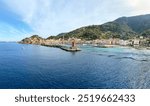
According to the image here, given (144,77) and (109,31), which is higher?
(109,31)

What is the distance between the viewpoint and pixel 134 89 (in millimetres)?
20047

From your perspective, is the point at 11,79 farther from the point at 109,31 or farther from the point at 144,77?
the point at 109,31

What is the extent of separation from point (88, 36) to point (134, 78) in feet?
217

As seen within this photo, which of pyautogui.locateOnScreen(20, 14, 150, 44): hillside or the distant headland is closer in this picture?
pyautogui.locateOnScreen(20, 14, 150, 44): hillside

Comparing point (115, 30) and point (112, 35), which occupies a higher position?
point (115, 30)

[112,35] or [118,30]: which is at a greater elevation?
[118,30]

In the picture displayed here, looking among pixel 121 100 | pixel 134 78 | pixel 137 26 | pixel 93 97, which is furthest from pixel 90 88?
pixel 137 26

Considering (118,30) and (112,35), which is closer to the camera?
(118,30)

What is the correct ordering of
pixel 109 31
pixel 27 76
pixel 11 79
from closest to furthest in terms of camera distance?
pixel 11 79 → pixel 27 76 → pixel 109 31

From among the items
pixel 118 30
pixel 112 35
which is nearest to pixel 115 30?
pixel 118 30

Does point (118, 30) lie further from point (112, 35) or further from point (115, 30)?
point (112, 35)

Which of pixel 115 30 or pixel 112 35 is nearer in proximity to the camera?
pixel 115 30

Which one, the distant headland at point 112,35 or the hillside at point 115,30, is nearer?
the hillside at point 115,30

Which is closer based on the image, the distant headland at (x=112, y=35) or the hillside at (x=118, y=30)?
the hillside at (x=118, y=30)
